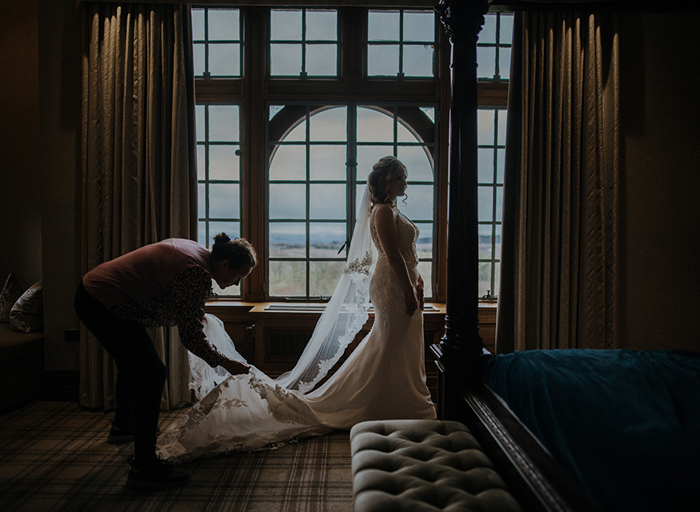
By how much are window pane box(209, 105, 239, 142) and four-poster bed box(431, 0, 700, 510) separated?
2032mm

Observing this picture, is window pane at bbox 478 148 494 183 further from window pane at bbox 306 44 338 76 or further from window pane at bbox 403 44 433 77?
window pane at bbox 306 44 338 76

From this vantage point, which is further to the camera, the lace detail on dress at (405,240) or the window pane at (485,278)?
the window pane at (485,278)

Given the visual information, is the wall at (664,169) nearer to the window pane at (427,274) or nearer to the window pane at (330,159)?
the window pane at (427,274)

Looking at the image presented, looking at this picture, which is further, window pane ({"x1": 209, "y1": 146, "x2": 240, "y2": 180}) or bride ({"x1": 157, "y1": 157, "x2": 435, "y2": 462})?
window pane ({"x1": 209, "y1": 146, "x2": 240, "y2": 180})

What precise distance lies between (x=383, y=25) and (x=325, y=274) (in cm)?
198

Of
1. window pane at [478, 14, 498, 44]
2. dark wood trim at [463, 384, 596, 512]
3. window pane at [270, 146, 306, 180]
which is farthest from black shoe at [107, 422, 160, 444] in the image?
window pane at [478, 14, 498, 44]

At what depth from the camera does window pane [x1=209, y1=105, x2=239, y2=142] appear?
11.1ft

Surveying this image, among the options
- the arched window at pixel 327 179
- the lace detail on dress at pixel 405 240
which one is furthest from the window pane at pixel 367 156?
the lace detail on dress at pixel 405 240

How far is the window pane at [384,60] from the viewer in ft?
10.9

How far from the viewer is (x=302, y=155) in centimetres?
338

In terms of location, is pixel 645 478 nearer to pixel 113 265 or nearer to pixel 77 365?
pixel 113 265

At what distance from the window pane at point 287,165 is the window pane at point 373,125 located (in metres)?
0.50

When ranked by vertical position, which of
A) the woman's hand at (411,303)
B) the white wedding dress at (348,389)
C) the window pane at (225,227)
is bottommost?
the white wedding dress at (348,389)

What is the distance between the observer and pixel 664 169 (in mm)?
2906
